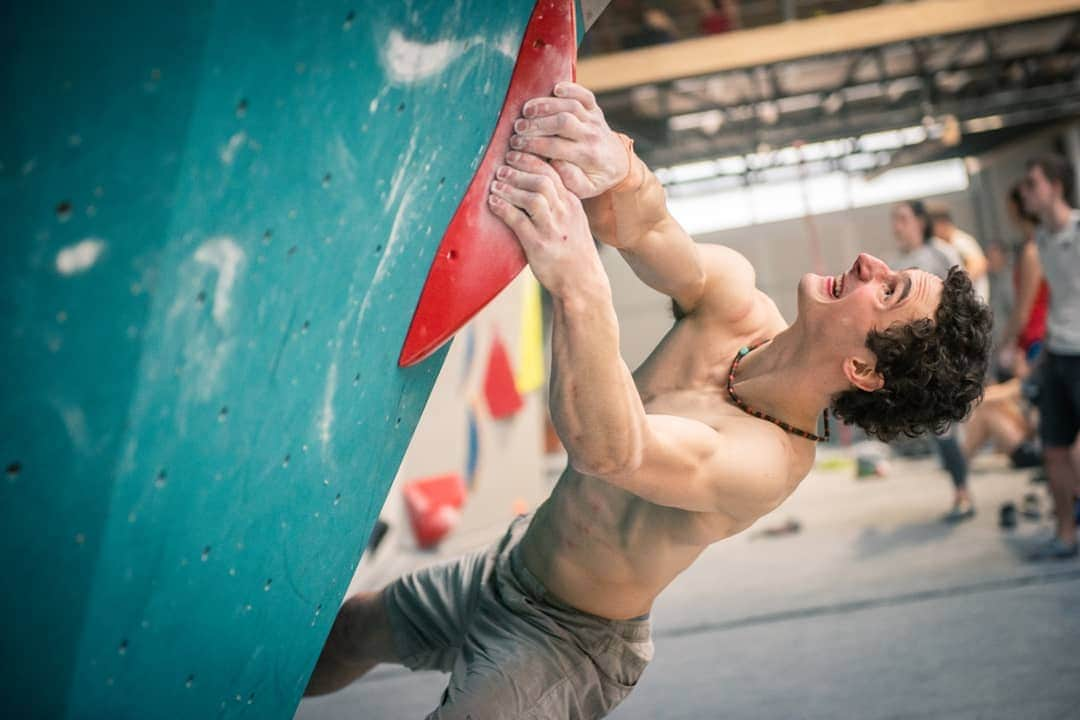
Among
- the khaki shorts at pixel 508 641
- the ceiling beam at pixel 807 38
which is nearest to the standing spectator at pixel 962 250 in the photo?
the ceiling beam at pixel 807 38

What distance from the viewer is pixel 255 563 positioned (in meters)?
1.08

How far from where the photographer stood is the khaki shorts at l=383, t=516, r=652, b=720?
146cm

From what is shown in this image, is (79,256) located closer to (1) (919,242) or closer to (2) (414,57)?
(2) (414,57)

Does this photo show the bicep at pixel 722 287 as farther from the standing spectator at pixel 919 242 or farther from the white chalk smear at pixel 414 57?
the standing spectator at pixel 919 242

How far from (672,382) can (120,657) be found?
99 cm

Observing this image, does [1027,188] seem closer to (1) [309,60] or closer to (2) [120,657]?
(1) [309,60]

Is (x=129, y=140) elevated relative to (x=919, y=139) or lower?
elevated

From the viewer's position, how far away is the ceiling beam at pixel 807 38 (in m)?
6.67

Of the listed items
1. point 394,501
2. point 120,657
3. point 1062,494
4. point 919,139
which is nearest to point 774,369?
point 120,657

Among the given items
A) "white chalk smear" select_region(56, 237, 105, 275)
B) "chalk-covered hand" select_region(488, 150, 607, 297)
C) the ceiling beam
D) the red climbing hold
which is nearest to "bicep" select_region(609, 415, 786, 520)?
"chalk-covered hand" select_region(488, 150, 607, 297)

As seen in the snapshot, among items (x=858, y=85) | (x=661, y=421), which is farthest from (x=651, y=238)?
(x=858, y=85)

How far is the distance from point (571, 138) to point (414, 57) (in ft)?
0.73

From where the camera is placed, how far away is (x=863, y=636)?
2.99 metres

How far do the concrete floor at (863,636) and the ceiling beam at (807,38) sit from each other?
144 inches
